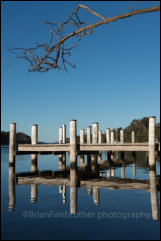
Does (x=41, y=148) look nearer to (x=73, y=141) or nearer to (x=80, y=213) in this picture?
(x=73, y=141)

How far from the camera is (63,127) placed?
28.7m

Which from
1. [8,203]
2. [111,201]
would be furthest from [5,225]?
[111,201]

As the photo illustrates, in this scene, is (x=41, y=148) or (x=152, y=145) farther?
(x=41, y=148)

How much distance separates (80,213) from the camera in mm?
9031

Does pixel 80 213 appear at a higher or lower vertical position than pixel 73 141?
lower

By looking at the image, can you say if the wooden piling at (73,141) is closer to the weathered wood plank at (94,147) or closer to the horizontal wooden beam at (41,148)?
the weathered wood plank at (94,147)

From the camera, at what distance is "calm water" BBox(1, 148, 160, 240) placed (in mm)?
6879

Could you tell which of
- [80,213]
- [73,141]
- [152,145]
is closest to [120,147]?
[152,145]

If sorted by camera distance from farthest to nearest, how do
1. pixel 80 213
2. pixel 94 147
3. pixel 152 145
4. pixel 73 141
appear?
pixel 94 147
pixel 73 141
pixel 152 145
pixel 80 213

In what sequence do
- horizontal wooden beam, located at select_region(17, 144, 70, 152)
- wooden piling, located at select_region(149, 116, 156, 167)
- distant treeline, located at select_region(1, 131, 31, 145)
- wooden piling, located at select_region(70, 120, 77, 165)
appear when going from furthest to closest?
1. distant treeline, located at select_region(1, 131, 31, 145)
2. horizontal wooden beam, located at select_region(17, 144, 70, 152)
3. wooden piling, located at select_region(70, 120, 77, 165)
4. wooden piling, located at select_region(149, 116, 156, 167)

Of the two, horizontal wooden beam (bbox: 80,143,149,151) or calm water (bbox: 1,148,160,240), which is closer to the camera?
calm water (bbox: 1,148,160,240)

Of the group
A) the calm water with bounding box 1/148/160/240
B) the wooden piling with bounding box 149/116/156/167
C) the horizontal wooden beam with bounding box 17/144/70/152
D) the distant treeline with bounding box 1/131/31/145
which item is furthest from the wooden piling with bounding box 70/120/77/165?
the distant treeline with bounding box 1/131/31/145

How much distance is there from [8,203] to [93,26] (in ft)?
28.5

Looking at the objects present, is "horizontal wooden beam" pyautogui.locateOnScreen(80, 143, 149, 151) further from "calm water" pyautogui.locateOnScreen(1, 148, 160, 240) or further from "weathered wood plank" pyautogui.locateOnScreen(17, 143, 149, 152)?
"calm water" pyautogui.locateOnScreen(1, 148, 160, 240)
